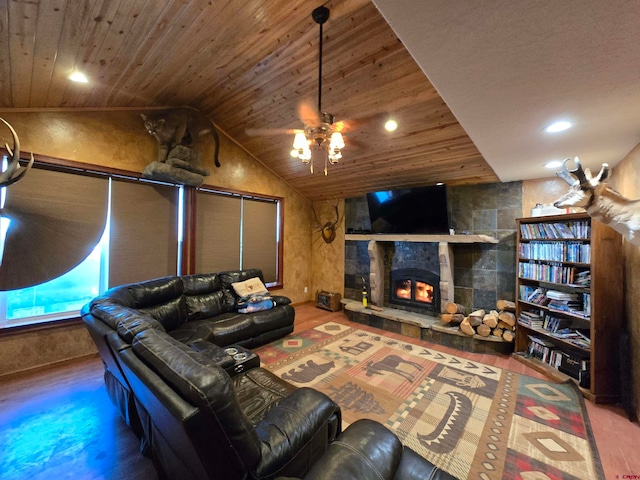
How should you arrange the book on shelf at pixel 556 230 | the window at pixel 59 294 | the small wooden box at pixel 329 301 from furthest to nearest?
the small wooden box at pixel 329 301 < the window at pixel 59 294 < the book on shelf at pixel 556 230

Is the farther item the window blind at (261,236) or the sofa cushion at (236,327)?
the window blind at (261,236)

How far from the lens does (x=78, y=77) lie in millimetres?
2480

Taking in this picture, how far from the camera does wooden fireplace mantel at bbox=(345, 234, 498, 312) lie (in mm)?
3904

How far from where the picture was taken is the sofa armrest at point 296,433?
108 centimetres

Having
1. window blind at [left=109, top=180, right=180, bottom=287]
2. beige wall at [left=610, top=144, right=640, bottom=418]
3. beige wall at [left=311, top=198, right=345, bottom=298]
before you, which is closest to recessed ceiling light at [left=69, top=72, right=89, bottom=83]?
window blind at [left=109, top=180, right=180, bottom=287]

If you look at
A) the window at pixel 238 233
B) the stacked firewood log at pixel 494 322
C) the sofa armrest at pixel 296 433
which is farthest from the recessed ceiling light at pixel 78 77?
the stacked firewood log at pixel 494 322

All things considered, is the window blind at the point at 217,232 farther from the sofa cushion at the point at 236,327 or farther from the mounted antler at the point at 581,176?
the mounted antler at the point at 581,176

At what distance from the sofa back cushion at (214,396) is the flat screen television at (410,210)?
12.7ft

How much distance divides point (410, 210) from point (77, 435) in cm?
459

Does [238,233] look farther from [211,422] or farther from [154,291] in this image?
[211,422]

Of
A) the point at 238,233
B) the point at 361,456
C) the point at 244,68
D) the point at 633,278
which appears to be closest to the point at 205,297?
the point at 238,233

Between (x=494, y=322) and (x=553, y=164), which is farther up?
(x=553, y=164)

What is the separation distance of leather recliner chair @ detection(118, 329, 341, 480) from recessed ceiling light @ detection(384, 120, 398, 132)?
10.1ft

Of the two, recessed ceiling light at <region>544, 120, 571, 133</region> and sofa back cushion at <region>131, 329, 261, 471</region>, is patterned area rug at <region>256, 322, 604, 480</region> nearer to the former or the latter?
sofa back cushion at <region>131, 329, 261, 471</region>
